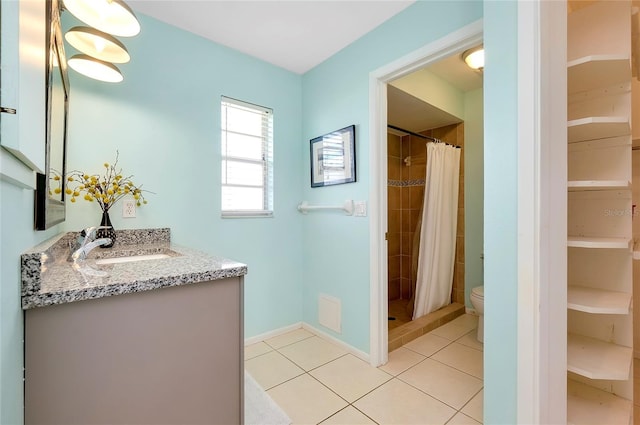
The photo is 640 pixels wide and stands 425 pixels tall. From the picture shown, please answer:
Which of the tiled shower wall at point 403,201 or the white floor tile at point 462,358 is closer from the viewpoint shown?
the white floor tile at point 462,358

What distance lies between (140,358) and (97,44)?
1.47m

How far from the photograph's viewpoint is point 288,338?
2439mm

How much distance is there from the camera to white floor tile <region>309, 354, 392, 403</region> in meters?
1.71

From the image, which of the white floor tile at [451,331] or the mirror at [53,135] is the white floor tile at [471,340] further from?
the mirror at [53,135]

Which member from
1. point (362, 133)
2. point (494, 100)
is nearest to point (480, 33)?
point (494, 100)

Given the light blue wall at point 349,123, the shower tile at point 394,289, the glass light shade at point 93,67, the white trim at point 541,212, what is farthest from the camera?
the shower tile at point 394,289

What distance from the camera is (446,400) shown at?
1.62 m

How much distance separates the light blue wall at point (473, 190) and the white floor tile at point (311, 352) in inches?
69.6

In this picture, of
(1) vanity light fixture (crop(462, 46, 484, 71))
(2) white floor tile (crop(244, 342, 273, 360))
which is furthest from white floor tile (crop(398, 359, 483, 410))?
(1) vanity light fixture (crop(462, 46, 484, 71))

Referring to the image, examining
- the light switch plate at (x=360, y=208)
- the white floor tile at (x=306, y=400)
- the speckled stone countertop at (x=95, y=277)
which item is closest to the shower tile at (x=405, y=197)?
the light switch plate at (x=360, y=208)

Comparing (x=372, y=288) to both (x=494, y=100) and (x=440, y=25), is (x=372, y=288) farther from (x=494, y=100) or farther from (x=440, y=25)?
(x=440, y=25)

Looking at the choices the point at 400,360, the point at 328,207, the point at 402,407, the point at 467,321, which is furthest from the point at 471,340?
the point at 328,207

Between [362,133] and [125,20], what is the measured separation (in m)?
1.50

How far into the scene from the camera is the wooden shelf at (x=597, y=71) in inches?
47.1
